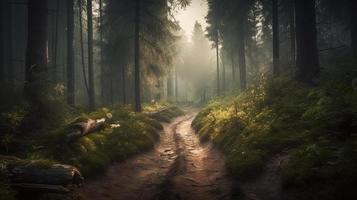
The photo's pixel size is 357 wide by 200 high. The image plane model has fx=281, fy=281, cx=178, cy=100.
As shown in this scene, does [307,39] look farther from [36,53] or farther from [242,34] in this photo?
[242,34]

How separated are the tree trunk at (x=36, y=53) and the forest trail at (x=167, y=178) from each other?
5.35 metres

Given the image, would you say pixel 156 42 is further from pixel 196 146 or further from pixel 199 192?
pixel 199 192

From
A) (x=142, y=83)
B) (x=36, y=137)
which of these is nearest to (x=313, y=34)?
(x=36, y=137)

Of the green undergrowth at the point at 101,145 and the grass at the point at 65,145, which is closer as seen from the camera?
the grass at the point at 65,145

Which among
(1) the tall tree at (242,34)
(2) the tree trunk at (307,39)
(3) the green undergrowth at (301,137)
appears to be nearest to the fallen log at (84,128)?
(3) the green undergrowth at (301,137)

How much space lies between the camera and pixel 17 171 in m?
6.84

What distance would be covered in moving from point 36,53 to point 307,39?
513 inches

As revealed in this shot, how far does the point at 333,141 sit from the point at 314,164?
1116 mm

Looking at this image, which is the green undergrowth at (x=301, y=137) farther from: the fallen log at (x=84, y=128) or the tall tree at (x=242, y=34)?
the tall tree at (x=242, y=34)

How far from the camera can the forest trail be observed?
743cm

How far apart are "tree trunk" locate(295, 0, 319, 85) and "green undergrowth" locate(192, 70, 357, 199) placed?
0.82 m

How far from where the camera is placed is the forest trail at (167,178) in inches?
293

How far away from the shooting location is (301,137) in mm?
8062

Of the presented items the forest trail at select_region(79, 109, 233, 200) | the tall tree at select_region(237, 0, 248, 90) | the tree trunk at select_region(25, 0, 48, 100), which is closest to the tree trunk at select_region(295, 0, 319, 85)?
the forest trail at select_region(79, 109, 233, 200)
